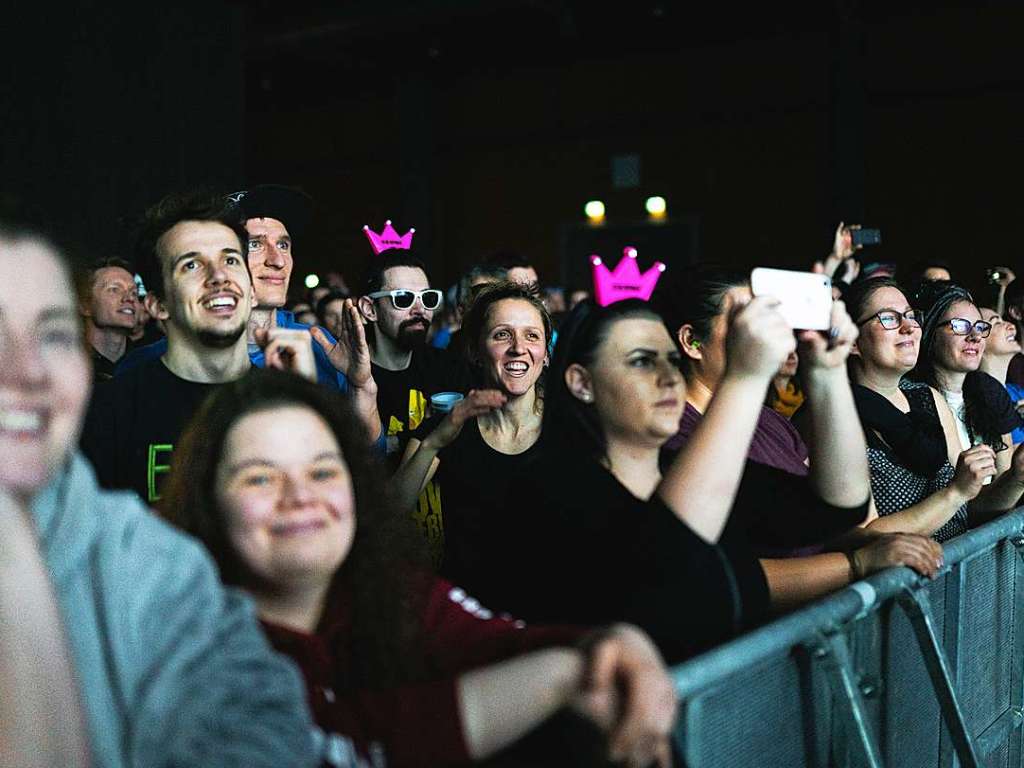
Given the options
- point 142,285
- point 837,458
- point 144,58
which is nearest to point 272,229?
point 142,285

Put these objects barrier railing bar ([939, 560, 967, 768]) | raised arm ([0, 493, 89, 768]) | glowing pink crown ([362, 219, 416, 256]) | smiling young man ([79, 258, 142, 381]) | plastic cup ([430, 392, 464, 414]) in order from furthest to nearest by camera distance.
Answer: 1. glowing pink crown ([362, 219, 416, 256])
2. smiling young man ([79, 258, 142, 381])
3. plastic cup ([430, 392, 464, 414])
4. barrier railing bar ([939, 560, 967, 768])
5. raised arm ([0, 493, 89, 768])

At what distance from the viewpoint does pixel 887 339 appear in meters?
3.29

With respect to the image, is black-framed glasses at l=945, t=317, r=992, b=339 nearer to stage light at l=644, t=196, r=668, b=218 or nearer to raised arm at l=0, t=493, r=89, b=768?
raised arm at l=0, t=493, r=89, b=768

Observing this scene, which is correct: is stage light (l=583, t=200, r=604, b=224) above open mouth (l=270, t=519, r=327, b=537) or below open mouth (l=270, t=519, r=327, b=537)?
above

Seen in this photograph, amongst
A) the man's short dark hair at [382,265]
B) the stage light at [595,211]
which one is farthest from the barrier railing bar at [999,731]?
the stage light at [595,211]

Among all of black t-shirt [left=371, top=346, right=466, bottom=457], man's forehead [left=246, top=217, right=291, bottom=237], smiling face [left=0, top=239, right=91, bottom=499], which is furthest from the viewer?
black t-shirt [left=371, top=346, right=466, bottom=457]

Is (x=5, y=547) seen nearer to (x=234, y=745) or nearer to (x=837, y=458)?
(x=234, y=745)

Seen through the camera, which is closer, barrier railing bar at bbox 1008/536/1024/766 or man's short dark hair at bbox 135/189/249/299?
man's short dark hair at bbox 135/189/249/299

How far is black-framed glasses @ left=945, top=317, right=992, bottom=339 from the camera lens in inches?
147

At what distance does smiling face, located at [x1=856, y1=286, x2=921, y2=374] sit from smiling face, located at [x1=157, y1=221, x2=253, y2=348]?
1.86 meters

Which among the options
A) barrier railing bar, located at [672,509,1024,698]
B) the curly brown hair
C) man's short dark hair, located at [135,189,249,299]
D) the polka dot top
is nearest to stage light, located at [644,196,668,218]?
the polka dot top

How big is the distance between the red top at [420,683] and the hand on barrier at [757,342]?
1.86 feet

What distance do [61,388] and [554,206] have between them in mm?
12831

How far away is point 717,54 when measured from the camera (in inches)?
492
